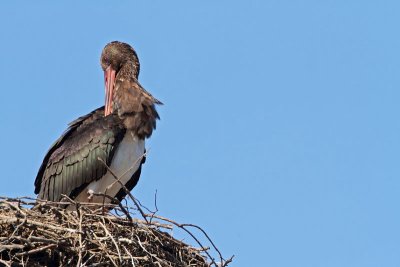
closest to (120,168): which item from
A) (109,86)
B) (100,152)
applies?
(100,152)

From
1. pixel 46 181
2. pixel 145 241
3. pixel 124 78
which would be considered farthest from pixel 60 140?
pixel 145 241

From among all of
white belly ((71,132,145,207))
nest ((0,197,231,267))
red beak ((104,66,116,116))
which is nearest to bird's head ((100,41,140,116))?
red beak ((104,66,116,116))

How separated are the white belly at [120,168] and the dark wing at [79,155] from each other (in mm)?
63

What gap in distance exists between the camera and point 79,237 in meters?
9.55

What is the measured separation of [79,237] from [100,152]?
8.42ft

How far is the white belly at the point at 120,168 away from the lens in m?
12.1

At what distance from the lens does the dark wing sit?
12.1m

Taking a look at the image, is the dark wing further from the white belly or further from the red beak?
the red beak

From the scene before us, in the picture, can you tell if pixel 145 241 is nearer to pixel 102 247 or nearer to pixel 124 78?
pixel 102 247

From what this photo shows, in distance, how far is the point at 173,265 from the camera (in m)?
10.2

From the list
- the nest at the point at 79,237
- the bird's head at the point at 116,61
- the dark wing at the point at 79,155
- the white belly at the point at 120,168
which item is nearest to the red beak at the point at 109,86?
the bird's head at the point at 116,61

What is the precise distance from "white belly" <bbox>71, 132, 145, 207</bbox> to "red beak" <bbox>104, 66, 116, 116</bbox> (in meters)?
0.53

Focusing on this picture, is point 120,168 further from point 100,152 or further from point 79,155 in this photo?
point 79,155

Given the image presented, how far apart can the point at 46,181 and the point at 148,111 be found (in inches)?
51.8
